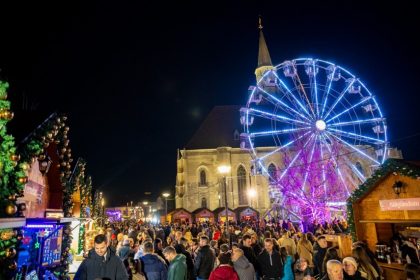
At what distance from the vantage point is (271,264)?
7043mm

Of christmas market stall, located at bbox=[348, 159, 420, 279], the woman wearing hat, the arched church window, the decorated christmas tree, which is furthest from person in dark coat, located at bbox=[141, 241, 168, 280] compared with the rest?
the arched church window

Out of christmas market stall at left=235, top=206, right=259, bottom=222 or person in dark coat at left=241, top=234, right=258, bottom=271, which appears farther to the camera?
christmas market stall at left=235, top=206, right=259, bottom=222

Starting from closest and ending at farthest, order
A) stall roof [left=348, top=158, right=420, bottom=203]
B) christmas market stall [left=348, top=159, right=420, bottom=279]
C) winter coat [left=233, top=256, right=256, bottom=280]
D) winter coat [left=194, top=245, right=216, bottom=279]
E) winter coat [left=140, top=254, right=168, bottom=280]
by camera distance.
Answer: winter coat [left=233, top=256, right=256, bottom=280] → winter coat [left=140, top=254, right=168, bottom=280] → winter coat [left=194, top=245, right=216, bottom=279] → stall roof [left=348, top=158, right=420, bottom=203] → christmas market stall [left=348, top=159, right=420, bottom=279]

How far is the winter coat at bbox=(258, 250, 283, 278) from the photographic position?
23.0 ft

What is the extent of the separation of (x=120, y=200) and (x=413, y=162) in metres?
67.1

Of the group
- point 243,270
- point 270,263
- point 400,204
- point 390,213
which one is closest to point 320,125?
point 390,213

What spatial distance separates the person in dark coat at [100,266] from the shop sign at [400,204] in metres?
6.67

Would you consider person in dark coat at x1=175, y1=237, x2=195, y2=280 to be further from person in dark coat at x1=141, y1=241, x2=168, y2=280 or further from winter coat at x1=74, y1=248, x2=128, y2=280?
winter coat at x1=74, y1=248, x2=128, y2=280

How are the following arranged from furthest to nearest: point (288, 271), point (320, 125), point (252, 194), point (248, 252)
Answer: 1. point (252, 194)
2. point (320, 125)
3. point (248, 252)
4. point (288, 271)

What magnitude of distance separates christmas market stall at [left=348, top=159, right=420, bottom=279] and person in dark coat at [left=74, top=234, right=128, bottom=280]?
636cm

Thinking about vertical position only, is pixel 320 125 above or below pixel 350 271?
above

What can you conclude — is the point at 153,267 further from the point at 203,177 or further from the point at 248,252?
the point at 203,177

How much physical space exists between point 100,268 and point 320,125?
19.4 metres

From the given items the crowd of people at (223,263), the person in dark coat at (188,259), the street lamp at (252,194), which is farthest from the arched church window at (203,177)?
the person in dark coat at (188,259)
